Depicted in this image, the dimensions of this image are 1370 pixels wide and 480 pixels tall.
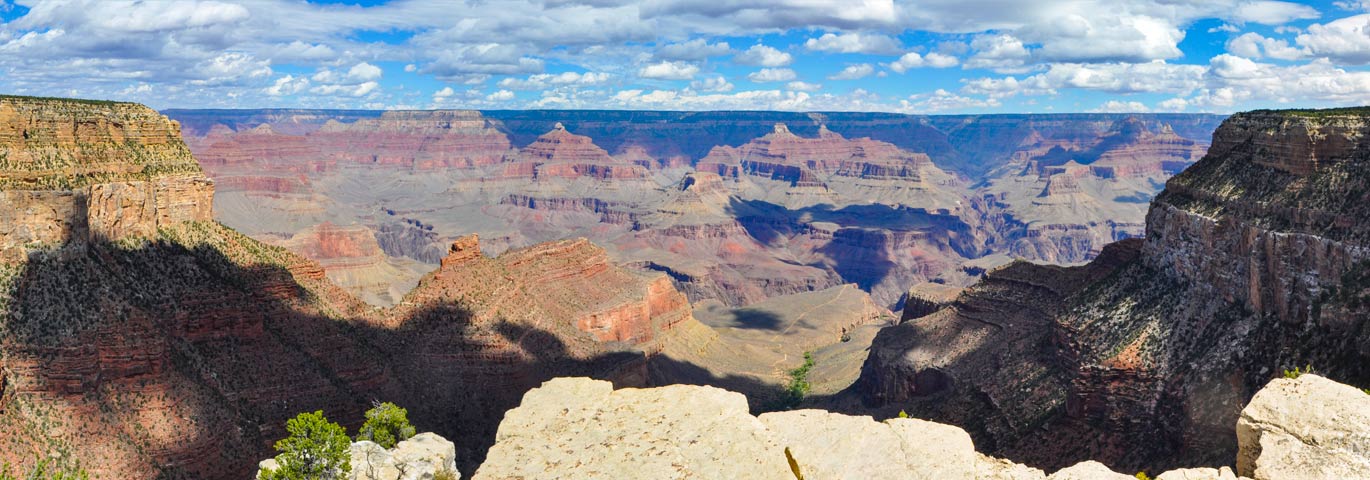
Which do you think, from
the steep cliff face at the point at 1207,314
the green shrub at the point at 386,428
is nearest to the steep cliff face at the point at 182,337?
the green shrub at the point at 386,428

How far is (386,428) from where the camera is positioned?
50.5 m

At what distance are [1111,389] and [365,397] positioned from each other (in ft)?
164

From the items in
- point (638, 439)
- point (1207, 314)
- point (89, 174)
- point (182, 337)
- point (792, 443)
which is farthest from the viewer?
point (89, 174)

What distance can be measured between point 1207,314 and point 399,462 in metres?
47.8

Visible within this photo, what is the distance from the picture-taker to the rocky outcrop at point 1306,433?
19594 mm

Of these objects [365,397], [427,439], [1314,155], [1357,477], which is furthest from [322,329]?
[1314,155]

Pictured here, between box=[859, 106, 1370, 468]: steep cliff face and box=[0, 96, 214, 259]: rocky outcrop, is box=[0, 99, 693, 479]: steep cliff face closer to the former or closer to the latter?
box=[0, 96, 214, 259]: rocky outcrop

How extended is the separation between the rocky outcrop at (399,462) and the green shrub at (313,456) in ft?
1.39

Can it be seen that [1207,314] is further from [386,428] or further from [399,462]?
[386,428]

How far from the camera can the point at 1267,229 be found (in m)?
50.6

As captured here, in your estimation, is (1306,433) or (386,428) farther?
(386,428)

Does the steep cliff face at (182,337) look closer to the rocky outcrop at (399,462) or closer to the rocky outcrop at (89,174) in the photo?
the rocky outcrop at (89,174)

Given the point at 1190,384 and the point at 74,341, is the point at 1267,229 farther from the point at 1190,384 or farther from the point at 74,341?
the point at 74,341

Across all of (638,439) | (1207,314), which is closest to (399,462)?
(638,439)
